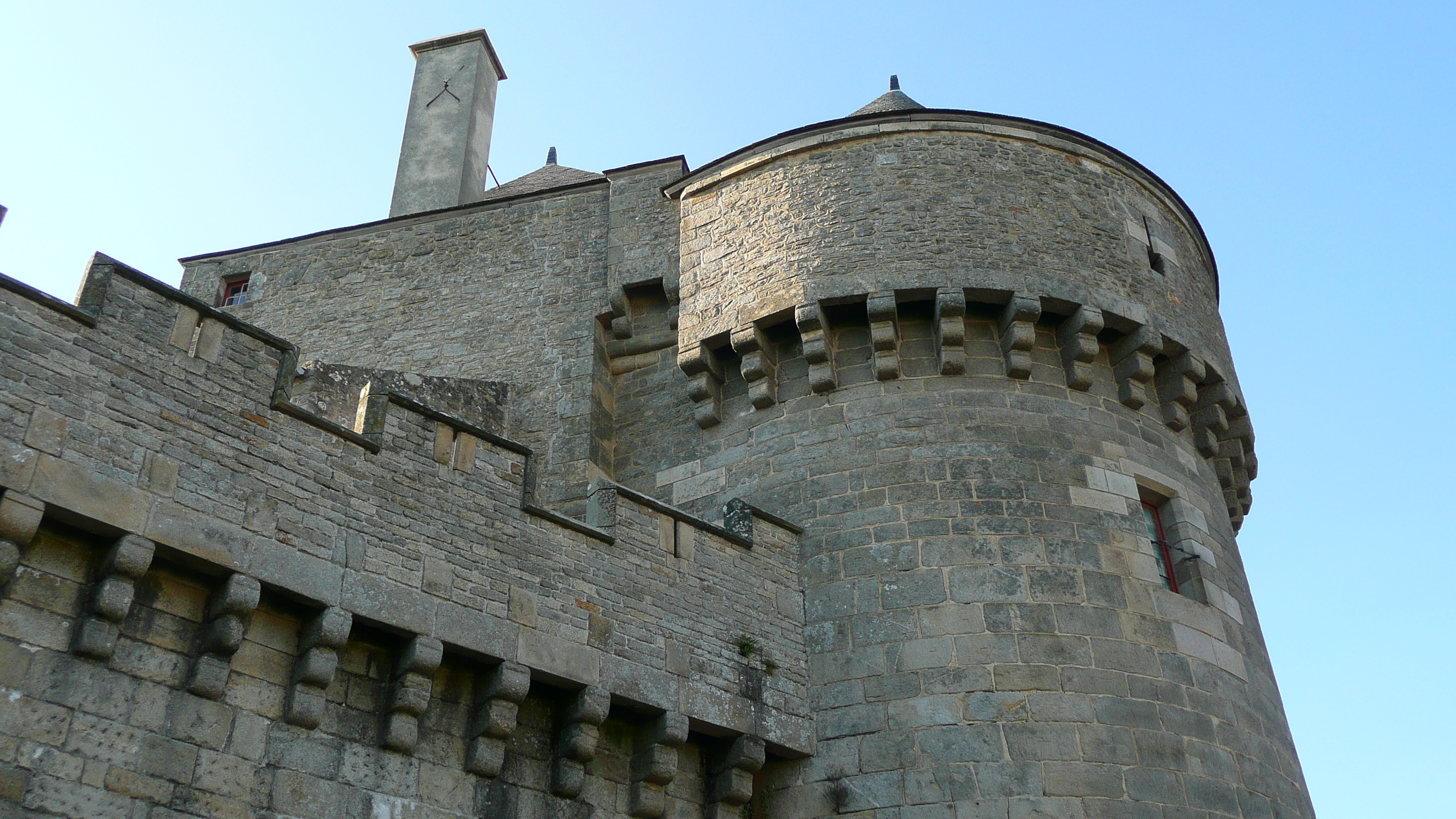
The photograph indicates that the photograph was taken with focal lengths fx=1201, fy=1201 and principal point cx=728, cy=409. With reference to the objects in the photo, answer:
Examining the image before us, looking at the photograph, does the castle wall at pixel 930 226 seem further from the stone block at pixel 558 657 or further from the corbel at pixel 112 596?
the corbel at pixel 112 596

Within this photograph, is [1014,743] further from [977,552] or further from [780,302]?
[780,302]

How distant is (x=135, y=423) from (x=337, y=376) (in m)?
3.91

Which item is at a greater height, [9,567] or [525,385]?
[525,385]

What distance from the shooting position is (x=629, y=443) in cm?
1059

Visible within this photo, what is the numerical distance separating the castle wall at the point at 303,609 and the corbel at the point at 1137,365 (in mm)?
3625

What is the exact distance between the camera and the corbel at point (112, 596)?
550cm

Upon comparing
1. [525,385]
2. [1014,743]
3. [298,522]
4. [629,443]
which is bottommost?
[1014,743]

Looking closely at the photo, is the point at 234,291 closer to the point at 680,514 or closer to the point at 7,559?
the point at 680,514

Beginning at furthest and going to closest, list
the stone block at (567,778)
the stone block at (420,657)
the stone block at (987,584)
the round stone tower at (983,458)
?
the stone block at (987,584) → the round stone tower at (983,458) → the stone block at (567,778) → the stone block at (420,657)

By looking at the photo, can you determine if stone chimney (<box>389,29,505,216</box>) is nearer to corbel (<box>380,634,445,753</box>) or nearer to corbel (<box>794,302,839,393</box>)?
corbel (<box>794,302,839,393</box>)

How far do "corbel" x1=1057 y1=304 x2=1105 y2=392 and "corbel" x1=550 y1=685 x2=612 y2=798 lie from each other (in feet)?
14.9

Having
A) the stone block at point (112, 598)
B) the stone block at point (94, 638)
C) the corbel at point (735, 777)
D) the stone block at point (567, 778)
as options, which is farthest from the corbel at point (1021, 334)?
the stone block at point (94, 638)

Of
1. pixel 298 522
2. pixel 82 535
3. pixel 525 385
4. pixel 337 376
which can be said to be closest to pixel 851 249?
pixel 525 385

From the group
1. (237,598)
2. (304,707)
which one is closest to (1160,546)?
(304,707)
